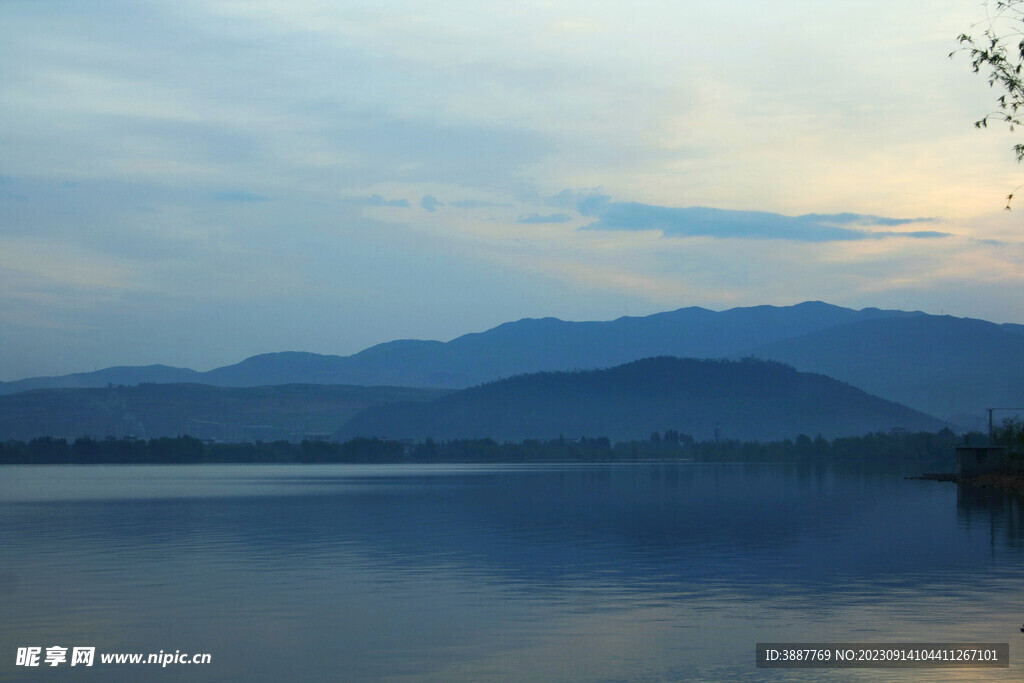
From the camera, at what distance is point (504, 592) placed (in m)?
39.4

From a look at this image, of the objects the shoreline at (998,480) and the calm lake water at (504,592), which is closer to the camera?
the calm lake water at (504,592)

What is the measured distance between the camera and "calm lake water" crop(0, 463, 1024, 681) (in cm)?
2770

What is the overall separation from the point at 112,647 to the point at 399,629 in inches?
294

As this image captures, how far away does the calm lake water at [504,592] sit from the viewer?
90.9 ft

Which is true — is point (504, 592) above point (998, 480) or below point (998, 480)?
below

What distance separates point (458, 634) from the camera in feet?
102

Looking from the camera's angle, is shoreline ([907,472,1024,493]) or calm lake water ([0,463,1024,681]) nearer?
calm lake water ([0,463,1024,681])

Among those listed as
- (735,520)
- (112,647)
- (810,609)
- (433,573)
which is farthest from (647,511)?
(112,647)

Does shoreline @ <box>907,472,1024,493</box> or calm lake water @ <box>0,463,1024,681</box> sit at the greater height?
shoreline @ <box>907,472,1024,493</box>

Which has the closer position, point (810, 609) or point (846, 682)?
point (846, 682)

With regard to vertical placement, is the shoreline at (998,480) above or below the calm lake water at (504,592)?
above

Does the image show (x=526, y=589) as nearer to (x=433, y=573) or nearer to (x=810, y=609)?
(x=433, y=573)

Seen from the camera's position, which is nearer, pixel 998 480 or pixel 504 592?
pixel 504 592

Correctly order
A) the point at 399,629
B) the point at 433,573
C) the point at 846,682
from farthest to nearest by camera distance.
Result: the point at 433,573
the point at 399,629
the point at 846,682
